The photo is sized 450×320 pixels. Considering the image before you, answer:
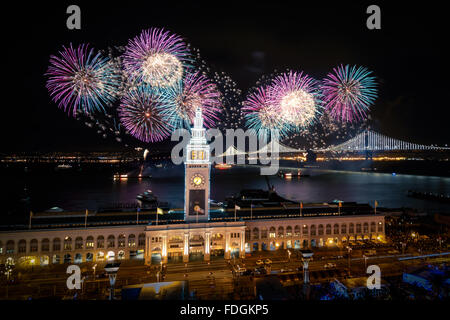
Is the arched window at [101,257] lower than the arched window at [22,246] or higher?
lower

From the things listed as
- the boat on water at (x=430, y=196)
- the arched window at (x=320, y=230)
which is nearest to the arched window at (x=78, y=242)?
the arched window at (x=320, y=230)

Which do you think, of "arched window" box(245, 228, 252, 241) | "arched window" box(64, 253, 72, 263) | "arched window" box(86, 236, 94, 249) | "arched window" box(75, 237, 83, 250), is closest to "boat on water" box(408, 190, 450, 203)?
"arched window" box(245, 228, 252, 241)

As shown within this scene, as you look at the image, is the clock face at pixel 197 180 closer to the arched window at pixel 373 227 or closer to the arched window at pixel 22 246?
the arched window at pixel 22 246

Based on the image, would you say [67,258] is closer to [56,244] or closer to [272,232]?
[56,244]

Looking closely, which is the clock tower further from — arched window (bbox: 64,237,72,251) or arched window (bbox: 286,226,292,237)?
arched window (bbox: 64,237,72,251)

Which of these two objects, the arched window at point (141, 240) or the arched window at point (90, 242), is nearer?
the arched window at point (90, 242)

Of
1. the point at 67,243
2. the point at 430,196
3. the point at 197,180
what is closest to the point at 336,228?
the point at 197,180

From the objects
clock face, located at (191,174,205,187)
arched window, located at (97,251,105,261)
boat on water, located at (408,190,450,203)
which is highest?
clock face, located at (191,174,205,187)

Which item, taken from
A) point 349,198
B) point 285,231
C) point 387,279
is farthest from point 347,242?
point 349,198

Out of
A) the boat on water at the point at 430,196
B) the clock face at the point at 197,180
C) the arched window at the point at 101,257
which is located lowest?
the arched window at the point at 101,257
